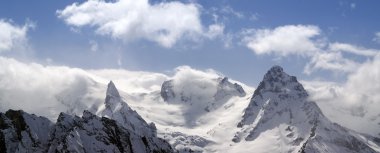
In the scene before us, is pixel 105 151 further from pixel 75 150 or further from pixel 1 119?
pixel 1 119

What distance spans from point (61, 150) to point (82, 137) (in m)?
12.9

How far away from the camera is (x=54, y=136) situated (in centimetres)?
19975

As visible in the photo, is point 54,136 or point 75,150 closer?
point 75,150

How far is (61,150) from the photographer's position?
185m

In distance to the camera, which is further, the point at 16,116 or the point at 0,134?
the point at 16,116

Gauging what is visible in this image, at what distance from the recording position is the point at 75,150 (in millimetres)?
187500

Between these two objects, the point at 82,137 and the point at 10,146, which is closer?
the point at 10,146

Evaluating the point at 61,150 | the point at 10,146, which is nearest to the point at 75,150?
the point at 61,150

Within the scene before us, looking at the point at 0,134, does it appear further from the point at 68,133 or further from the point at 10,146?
the point at 68,133

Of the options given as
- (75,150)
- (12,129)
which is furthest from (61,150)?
(12,129)

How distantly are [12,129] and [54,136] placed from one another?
46.1 ft

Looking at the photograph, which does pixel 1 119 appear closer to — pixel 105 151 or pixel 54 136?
pixel 54 136

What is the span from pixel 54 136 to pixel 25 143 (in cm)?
1081

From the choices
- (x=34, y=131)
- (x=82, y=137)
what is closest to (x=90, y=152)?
(x=82, y=137)
